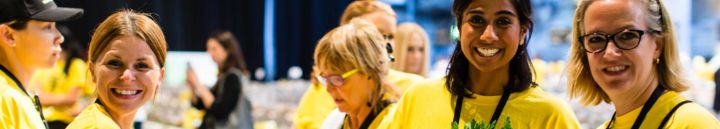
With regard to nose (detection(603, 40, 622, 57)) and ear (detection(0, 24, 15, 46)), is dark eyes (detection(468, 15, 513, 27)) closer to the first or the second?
nose (detection(603, 40, 622, 57))

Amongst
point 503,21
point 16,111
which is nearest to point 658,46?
point 503,21

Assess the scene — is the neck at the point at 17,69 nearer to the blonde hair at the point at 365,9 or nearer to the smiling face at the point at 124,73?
the smiling face at the point at 124,73

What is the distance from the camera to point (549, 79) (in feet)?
19.3

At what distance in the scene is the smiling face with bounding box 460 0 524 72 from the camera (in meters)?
2.25

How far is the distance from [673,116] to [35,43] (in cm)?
171

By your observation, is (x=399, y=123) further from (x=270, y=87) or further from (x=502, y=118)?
(x=270, y=87)

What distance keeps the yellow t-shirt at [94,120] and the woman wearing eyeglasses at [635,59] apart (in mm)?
1093

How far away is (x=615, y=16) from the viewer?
2133 millimetres

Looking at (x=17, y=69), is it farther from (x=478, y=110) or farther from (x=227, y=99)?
(x=227, y=99)

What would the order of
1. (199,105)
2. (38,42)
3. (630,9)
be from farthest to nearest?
(199,105) → (38,42) → (630,9)

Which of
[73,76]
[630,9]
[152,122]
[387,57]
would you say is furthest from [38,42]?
[152,122]

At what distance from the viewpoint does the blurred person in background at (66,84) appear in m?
5.48

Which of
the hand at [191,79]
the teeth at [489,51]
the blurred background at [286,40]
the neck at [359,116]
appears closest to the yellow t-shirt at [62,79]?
the blurred background at [286,40]

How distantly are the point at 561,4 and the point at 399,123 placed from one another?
3416mm
